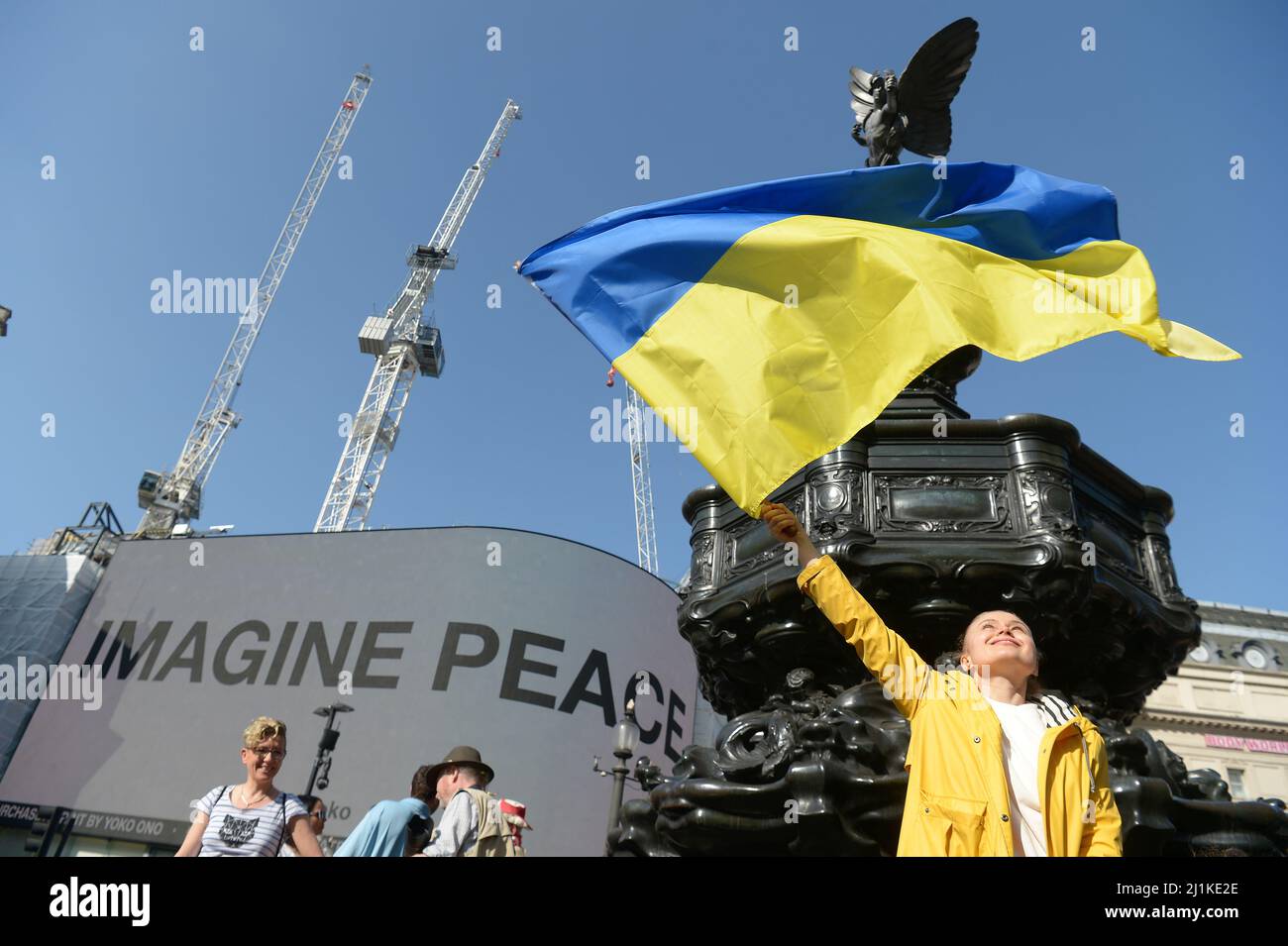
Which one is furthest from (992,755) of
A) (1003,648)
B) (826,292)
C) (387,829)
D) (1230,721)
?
(1230,721)

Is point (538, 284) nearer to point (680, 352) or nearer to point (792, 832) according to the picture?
point (680, 352)

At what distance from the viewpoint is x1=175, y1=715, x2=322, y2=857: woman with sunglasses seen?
12.2 ft

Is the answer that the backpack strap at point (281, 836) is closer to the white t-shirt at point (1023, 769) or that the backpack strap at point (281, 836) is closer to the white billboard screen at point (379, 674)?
the white t-shirt at point (1023, 769)

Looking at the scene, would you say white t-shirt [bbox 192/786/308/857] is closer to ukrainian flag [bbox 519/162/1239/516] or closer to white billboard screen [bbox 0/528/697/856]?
ukrainian flag [bbox 519/162/1239/516]

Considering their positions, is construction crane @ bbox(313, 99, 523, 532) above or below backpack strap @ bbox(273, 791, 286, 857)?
above

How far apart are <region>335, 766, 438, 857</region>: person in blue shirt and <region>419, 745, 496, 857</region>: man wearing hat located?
4.2 inches

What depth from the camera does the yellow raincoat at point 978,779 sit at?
2.49 metres

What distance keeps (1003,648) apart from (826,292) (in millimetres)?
2248

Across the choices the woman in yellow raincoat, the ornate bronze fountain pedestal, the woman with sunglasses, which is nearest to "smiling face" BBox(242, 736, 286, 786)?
the woman with sunglasses

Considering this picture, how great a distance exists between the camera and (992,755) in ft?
8.46

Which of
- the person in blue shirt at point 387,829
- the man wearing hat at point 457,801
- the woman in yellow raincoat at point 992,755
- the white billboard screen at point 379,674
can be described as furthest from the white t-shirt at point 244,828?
the white billboard screen at point 379,674

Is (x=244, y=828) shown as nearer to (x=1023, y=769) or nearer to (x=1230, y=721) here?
(x=1023, y=769)

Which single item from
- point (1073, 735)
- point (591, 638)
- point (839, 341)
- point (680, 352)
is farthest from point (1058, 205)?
point (591, 638)

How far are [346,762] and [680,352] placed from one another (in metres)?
24.7
